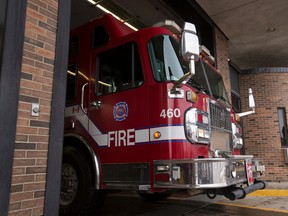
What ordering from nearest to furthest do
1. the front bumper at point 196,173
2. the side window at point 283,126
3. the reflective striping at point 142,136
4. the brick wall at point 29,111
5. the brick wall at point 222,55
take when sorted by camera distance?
the brick wall at point 29,111, the front bumper at point 196,173, the reflective striping at point 142,136, the brick wall at point 222,55, the side window at point 283,126

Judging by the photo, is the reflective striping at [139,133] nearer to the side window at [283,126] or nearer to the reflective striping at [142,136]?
the reflective striping at [142,136]

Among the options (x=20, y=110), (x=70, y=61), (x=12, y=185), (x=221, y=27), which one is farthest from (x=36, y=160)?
(x=221, y=27)

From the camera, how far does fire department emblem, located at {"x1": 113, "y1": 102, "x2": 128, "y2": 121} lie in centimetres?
393

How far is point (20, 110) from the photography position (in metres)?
2.50

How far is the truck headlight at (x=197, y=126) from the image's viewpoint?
3.51 metres

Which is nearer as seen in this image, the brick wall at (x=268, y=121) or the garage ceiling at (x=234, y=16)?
the garage ceiling at (x=234, y=16)

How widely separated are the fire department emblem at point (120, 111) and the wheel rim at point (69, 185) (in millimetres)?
1095

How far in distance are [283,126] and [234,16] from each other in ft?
15.6

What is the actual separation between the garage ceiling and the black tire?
4.25 m

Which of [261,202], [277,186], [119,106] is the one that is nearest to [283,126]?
[277,186]

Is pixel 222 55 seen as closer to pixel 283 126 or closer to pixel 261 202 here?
pixel 283 126

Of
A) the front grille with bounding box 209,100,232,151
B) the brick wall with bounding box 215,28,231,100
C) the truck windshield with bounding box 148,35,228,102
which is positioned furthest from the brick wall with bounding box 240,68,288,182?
the truck windshield with bounding box 148,35,228,102

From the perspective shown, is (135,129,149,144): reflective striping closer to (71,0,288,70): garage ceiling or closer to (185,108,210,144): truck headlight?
(185,108,210,144): truck headlight

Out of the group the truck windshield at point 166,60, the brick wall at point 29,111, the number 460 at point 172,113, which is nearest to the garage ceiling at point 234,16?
the truck windshield at point 166,60
